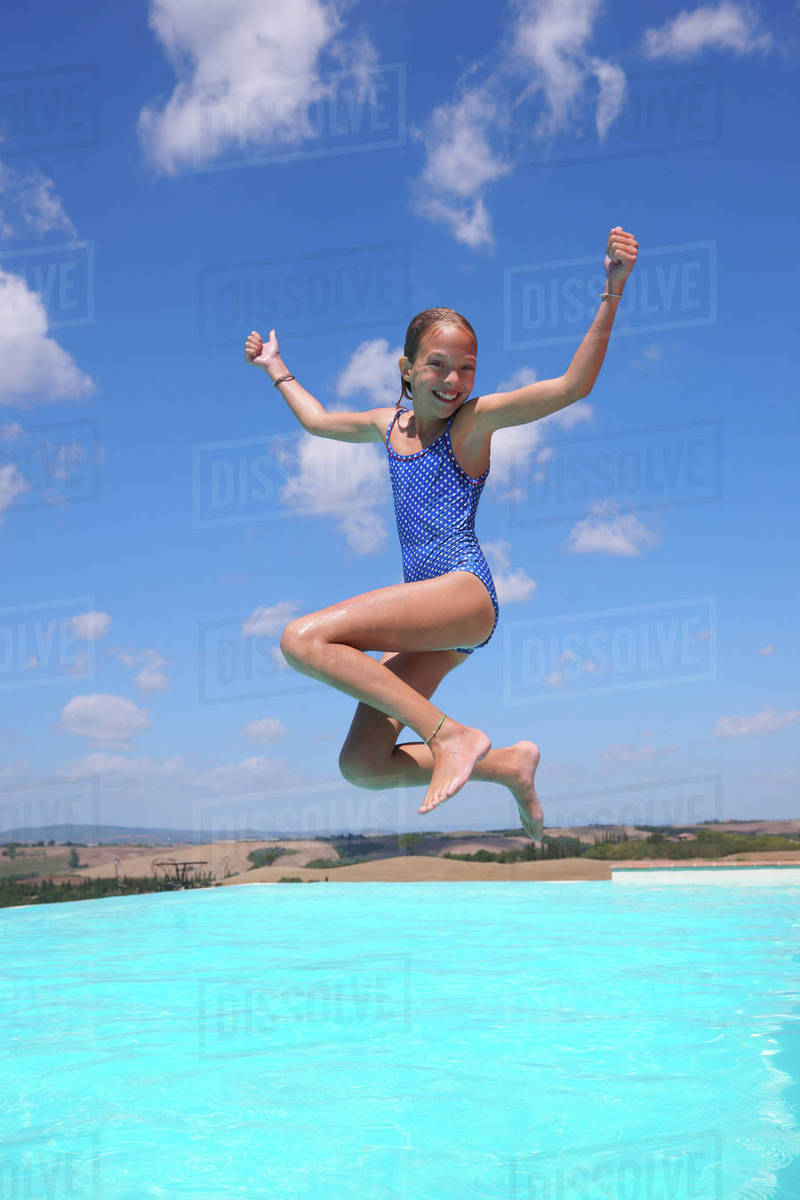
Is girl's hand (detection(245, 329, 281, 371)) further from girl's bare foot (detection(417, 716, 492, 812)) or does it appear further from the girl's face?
girl's bare foot (detection(417, 716, 492, 812))

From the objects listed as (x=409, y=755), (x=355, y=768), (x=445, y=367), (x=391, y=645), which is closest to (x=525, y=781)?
(x=409, y=755)

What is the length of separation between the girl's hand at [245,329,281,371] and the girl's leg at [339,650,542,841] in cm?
159

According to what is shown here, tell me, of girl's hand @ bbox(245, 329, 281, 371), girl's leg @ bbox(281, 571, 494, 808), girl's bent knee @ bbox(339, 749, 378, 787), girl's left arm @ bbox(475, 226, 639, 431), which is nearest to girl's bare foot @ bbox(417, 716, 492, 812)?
girl's leg @ bbox(281, 571, 494, 808)

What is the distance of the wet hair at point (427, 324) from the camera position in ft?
11.0

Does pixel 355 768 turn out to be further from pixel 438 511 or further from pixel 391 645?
pixel 438 511

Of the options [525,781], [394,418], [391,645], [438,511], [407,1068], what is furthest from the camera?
[407,1068]

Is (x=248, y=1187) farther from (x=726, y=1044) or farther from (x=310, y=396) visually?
(x=310, y=396)

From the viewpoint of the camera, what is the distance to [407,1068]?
398 cm

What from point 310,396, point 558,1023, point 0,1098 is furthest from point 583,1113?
point 310,396

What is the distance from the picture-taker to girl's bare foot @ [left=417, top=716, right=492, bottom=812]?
9.34 ft

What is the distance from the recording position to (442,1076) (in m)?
3.85

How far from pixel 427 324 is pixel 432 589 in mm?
947

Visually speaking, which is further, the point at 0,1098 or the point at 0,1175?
the point at 0,1098

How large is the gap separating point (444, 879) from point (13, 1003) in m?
10.6
